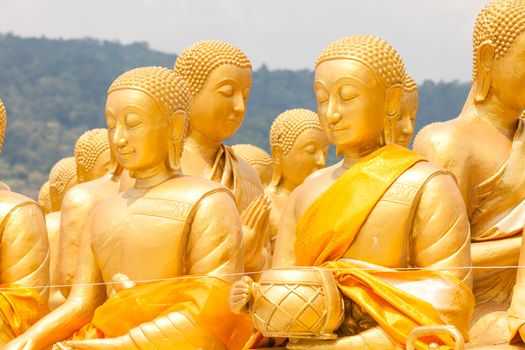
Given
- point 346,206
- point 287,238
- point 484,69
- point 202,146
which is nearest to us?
point 346,206

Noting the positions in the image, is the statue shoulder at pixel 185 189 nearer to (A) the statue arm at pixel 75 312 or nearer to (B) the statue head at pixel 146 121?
(B) the statue head at pixel 146 121

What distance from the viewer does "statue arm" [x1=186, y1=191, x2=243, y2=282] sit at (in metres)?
8.30

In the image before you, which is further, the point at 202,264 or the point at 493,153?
the point at 493,153

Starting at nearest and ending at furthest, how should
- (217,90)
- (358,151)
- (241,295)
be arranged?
(241,295) < (358,151) < (217,90)

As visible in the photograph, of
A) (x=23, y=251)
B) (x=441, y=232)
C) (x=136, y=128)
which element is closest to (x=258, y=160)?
(x=23, y=251)

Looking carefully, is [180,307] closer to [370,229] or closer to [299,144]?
[370,229]

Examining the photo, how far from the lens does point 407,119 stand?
10359 mm

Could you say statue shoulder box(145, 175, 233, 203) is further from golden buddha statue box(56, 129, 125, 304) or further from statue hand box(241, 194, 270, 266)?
golden buddha statue box(56, 129, 125, 304)

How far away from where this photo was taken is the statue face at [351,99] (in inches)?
320

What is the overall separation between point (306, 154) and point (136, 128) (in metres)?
4.58

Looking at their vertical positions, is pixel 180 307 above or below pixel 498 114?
below

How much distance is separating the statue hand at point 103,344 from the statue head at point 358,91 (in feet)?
4.86

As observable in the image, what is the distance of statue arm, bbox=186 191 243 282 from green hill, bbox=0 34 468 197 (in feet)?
45.7

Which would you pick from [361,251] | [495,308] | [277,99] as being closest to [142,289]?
[361,251]
